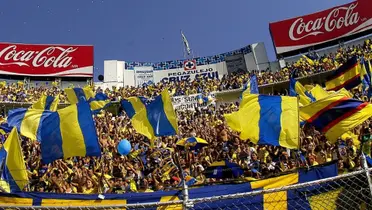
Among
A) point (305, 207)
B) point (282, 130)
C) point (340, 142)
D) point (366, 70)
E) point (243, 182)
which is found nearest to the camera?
point (305, 207)

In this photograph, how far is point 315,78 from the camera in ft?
104

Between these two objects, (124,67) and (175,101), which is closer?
(175,101)

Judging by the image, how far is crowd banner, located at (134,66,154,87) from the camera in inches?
1506

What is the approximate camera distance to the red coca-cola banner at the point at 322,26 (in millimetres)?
35469

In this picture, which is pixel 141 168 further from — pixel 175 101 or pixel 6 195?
pixel 175 101

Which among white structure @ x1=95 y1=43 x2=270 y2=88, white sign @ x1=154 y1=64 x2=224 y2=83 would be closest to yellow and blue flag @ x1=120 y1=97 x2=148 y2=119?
white structure @ x1=95 y1=43 x2=270 y2=88

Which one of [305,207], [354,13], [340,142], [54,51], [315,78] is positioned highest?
[354,13]

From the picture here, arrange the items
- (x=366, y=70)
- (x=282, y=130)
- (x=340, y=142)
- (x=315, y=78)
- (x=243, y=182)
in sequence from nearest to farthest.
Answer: (x=243, y=182)
(x=282, y=130)
(x=340, y=142)
(x=366, y=70)
(x=315, y=78)

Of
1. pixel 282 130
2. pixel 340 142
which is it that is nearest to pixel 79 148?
pixel 282 130

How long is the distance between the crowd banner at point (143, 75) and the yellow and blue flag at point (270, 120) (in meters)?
30.4

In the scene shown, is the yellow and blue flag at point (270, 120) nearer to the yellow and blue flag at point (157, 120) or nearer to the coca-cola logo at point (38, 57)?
the yellow and blue flag at point (157, 120)

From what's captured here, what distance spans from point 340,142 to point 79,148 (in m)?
6.57

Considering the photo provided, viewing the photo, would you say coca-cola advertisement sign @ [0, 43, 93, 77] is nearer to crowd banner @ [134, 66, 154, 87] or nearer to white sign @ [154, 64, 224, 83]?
crowd banner @ [134, 66, 154, 87]

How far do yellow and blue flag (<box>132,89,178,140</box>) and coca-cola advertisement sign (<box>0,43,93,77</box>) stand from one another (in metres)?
31.5
